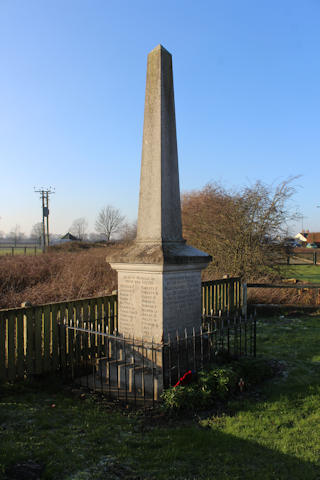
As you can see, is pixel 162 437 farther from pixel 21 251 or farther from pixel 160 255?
pixel 21 251

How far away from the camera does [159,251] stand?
5.11 metres

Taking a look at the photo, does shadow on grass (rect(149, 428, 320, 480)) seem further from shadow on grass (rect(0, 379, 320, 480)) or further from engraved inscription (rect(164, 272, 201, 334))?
engraved inscription (rect(164, 272, 201, 334))

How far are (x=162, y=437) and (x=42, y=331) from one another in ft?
10.4

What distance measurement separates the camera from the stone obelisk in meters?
5.18

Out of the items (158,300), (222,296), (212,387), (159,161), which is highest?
(159,161)

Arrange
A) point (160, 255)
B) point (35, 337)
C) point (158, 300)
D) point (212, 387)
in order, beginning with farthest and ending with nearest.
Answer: point (35, 337), point (158, 300), point (160, 255), point (212, 387)

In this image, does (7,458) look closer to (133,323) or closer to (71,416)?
(71,416)

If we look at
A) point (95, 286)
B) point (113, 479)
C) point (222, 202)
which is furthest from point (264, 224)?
point (113, 479)

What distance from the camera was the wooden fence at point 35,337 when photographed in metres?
5.02

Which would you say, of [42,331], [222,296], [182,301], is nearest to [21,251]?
[222,296]

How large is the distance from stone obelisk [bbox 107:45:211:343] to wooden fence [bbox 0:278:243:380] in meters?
0.70

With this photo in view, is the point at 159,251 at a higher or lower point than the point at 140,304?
higher

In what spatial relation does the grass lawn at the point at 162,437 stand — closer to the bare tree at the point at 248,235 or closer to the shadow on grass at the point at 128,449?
the shadow on grass at the point at 128,449

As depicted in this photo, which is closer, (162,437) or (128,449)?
(128,449)
